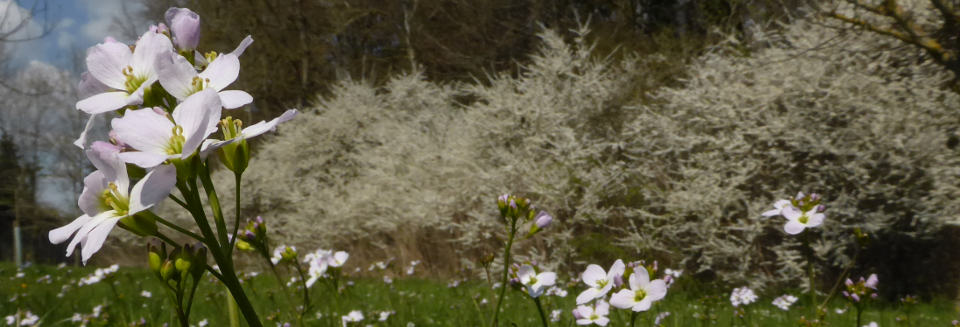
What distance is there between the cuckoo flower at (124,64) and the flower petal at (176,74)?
0.04 metres

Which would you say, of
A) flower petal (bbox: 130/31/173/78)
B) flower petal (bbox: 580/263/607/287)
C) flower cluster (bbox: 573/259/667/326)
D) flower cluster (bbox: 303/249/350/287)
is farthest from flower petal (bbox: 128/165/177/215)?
flower cluster (bbox: 303/249/350/287)

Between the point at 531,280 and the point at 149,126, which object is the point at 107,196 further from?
the point at 531,280

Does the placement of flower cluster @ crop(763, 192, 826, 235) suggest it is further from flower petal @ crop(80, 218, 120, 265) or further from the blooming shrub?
the blooming shrub

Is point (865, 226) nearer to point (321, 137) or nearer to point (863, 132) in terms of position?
point (863, 132)

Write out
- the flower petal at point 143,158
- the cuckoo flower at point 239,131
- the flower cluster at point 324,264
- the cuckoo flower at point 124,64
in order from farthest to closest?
the flower cluster at point 324,264
the cuckoo flower at point 124,64
the cuckoo flower at point 239,131
the flower petal at point 143,158

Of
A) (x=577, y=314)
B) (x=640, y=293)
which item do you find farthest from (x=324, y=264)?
(x=640, y=293)

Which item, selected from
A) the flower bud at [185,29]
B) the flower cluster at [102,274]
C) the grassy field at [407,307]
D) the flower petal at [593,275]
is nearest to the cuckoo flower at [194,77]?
the flower bud at [185,29]

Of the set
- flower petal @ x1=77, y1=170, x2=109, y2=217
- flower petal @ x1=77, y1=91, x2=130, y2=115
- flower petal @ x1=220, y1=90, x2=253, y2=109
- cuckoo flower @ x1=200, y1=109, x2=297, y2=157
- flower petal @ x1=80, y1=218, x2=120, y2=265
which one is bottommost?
flower petal @ x1=80, y1=218, x2=120, y2=265

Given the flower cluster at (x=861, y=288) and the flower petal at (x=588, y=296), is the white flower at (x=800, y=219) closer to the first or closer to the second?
the flower cluster at (x=861, y=288)

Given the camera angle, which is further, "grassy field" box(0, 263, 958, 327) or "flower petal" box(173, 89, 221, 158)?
"grassy field" box(0, 263, 958, 327)

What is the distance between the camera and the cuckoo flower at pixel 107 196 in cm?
86

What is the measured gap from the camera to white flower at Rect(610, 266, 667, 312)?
139cm

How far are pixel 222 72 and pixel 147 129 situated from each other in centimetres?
19

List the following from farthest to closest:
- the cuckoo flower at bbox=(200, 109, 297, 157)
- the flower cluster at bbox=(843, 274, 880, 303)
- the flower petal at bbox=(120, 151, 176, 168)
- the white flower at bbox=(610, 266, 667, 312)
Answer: the flower cluster at bbox=(843, 274, 880, 303)
the white flower at bbox=(610, 266, 667, 312)
the cuckoo flower at bbox=(200, 109, 297, 157)
the flower petal at bbox=(120, 151, 176, 168)
